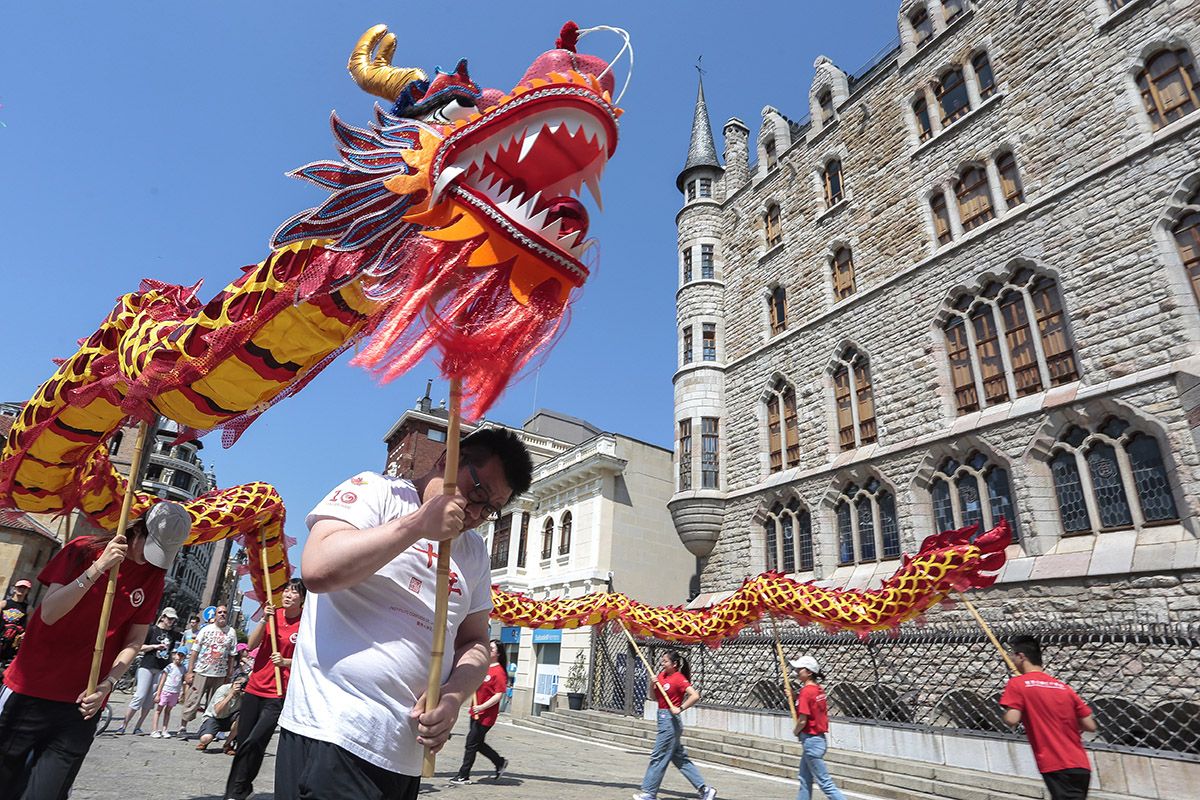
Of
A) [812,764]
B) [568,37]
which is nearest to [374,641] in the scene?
[568,37]

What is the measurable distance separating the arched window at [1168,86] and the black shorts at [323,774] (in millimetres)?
15377

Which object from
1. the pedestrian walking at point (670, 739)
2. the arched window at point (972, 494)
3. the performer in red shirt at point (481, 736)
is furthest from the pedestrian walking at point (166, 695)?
the arched window at point (972, 494)

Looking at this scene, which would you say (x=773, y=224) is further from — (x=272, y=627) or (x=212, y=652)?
(x=272, y=627)

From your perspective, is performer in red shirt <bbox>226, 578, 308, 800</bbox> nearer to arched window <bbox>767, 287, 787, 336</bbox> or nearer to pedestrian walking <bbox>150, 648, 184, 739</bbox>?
pedestrian walking <bbox>150, 648, 184, 739</bbox>

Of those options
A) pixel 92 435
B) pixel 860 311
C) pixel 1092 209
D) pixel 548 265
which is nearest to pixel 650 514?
pixel 860 311

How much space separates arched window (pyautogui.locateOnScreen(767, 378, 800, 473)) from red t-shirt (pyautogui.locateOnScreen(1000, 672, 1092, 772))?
1251 cm

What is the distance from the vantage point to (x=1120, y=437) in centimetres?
1065

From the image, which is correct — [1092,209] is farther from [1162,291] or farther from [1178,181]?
[1162,291]

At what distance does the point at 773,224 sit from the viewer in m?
20.2

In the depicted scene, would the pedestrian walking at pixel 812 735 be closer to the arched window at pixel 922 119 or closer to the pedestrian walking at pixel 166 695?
the pedestrian walking at pixel 166 695

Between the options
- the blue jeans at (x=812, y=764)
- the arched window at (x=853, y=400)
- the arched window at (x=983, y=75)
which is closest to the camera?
the blue jeans at (x=812, y=764)

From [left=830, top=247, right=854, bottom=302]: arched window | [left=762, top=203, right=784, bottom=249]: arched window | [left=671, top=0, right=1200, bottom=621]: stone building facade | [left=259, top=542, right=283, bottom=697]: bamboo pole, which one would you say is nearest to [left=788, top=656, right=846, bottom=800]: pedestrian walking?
[left=259, top=542, right=283, bottom=697]: bamboo pole

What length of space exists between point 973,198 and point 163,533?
52.7 feet

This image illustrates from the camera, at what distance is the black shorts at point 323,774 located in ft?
4.79
